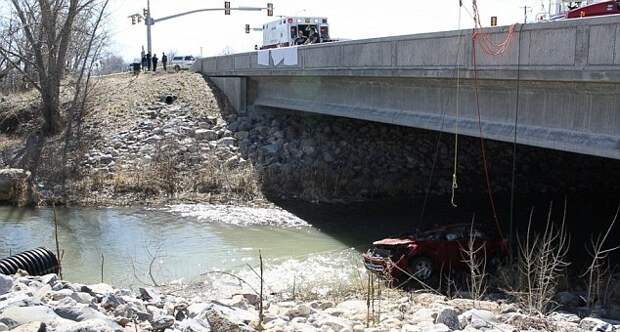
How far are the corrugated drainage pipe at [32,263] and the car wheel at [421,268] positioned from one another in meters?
7.42

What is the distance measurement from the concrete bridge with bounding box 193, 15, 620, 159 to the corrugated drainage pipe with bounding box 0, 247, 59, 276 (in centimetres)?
929

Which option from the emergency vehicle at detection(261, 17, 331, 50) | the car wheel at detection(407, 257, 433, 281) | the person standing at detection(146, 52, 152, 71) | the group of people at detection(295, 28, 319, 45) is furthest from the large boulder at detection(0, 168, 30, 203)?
the person standing at detection(146, 52, 152, 71)

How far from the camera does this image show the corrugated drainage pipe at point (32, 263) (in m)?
12.3

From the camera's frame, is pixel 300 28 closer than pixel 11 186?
No

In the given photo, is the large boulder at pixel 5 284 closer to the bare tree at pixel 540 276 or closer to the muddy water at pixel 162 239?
the muddy water at pixel 162 239

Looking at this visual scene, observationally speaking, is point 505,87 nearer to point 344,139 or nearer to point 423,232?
point 423,232

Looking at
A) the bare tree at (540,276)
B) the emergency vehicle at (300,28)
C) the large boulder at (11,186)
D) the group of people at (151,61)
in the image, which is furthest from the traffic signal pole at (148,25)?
the bare tree at (540,276)

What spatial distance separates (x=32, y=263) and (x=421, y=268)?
7.99 meters

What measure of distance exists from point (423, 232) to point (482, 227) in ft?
4.63

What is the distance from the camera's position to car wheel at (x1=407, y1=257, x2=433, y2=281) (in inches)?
594

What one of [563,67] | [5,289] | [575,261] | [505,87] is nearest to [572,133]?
[563,67]

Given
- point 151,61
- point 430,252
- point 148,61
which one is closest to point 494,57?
point 430,252

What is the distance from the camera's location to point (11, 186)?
82.4 ft

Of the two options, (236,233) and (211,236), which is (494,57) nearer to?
(236,233)
